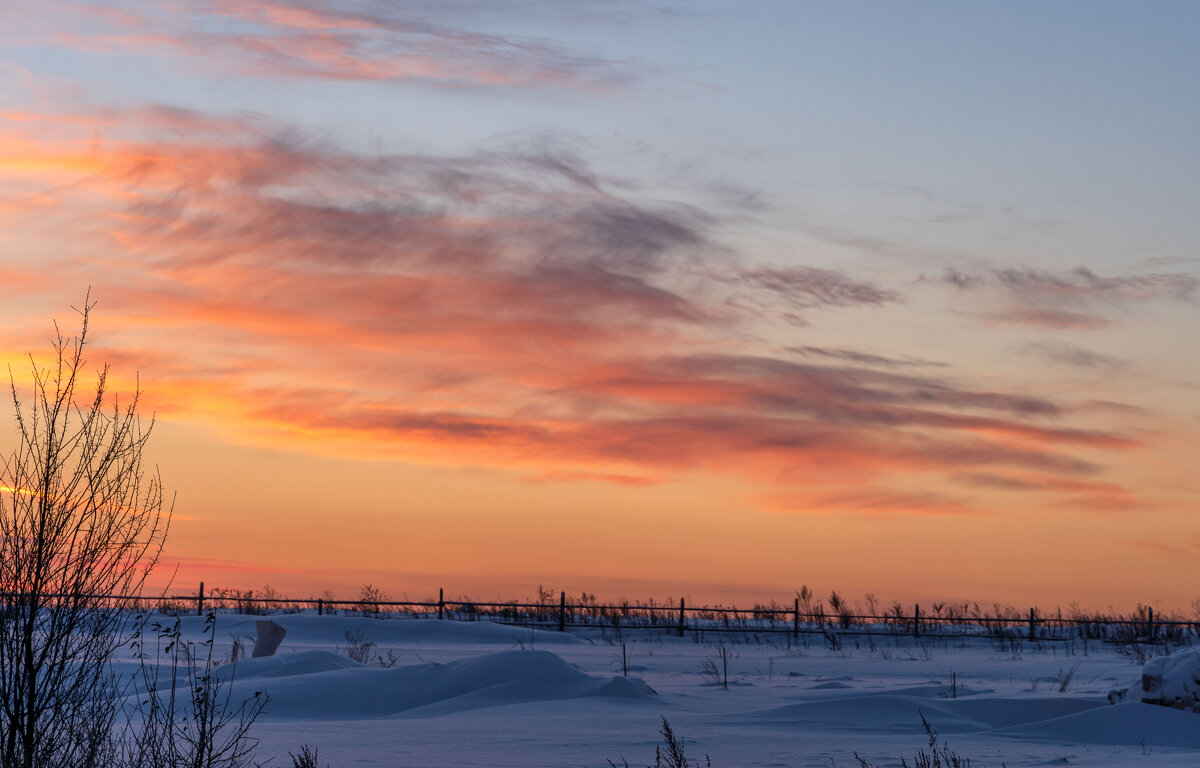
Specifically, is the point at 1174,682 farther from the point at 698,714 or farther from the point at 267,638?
the point at 267,638

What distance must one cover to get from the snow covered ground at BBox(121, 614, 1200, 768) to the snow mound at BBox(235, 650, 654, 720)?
1.1 inches

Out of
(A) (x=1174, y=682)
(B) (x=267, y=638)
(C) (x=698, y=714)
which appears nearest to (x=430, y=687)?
(C) (x=698, y=714)

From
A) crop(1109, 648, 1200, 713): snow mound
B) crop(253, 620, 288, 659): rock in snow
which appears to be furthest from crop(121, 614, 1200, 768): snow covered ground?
crop(253, 620, 288, 659): rock in snow

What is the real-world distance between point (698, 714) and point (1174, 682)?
220 inches

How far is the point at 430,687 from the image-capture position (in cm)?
1634

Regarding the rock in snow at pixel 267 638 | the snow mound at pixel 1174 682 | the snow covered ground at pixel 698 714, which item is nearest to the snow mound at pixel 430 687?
the snow covered ground at pixel 698 714

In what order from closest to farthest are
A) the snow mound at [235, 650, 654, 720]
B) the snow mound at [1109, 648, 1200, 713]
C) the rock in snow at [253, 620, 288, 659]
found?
1. the snow mound at [1109, 648, 1200, 713]
2. the snow mound at [235, 650, 654, 720]
3. the rock in snow at [253, 620, 288, 659]

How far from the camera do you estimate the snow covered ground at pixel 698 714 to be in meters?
11.5

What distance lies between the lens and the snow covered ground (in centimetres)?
1147

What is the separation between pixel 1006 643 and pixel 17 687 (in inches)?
1181

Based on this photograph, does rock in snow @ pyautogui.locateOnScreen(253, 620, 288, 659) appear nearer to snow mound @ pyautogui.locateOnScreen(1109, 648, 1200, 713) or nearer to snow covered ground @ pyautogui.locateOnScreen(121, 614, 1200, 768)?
snow covered ground @ pyautogui.locateOnScreen(121, 614, 1200, 768)

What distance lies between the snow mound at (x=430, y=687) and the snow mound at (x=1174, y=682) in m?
6.37

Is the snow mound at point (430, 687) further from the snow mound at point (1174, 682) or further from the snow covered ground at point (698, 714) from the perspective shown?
the snow mound at point (1174, 682)

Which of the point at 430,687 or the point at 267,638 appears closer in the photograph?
the point at 430,687
